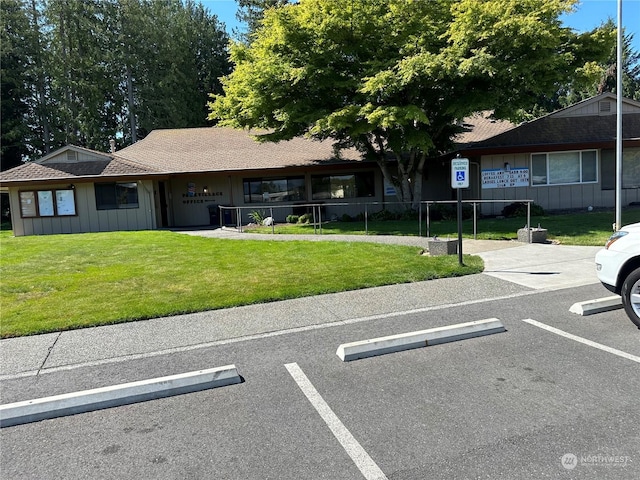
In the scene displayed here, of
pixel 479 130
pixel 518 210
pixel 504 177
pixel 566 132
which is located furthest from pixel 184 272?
pixel 479 130

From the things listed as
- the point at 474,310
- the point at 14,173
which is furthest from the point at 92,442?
the point at 14,173

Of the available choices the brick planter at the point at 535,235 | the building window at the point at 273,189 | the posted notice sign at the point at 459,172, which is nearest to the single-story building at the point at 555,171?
the brick planter at the point at 535,235

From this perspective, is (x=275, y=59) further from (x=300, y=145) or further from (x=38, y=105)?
(x=38, y=105)

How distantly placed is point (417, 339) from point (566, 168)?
56.2ft

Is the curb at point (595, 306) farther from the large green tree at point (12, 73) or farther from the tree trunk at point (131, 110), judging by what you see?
the large green tree at point (12, 73)

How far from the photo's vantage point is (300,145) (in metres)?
25.0

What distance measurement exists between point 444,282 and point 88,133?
36.9 m

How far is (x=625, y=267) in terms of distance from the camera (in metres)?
5.61

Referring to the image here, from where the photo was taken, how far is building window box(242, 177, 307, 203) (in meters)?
23.5

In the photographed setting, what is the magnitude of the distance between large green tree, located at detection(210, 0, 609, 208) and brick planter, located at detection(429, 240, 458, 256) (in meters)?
5.70

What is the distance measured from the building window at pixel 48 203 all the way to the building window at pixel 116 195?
1.16 metres

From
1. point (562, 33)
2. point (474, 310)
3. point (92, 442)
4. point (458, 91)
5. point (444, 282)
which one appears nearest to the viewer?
point (92, 442)

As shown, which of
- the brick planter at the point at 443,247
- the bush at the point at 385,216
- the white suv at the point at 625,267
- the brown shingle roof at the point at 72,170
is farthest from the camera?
the brown shingle roof at the point at 72,170

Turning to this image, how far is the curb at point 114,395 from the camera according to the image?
3803 millimetres
